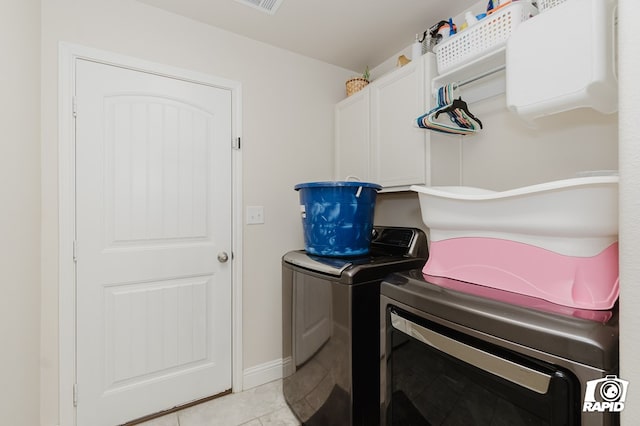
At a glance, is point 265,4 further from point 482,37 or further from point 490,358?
point 490,358

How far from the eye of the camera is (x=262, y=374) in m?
2.13

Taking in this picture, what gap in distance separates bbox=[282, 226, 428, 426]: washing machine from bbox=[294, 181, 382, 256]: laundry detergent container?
81 millimetres

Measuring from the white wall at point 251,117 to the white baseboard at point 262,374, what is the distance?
4 centimetres

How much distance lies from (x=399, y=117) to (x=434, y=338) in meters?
1.37

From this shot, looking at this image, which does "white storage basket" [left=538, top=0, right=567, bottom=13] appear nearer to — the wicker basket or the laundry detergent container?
the laundry detergent container

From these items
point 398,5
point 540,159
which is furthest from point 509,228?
point 398,5

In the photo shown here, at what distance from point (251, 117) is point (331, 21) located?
0.83 m

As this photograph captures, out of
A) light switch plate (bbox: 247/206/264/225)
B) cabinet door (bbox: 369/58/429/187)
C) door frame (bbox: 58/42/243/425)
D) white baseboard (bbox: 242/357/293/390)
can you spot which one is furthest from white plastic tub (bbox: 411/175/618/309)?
door frame (bbox: 58/42/243/425)

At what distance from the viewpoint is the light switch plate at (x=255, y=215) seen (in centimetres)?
212

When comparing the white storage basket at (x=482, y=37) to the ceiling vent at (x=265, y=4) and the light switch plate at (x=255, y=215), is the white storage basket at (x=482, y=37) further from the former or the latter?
the light switch plate at (x=255, y=215)

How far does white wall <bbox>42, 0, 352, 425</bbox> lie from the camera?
156 cm

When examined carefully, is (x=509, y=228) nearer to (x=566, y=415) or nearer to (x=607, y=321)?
(x=607, y=321)

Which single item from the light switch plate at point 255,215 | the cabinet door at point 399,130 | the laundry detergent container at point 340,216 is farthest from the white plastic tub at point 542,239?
the light switch plate at point 255,215

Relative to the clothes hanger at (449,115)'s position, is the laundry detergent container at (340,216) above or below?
below
